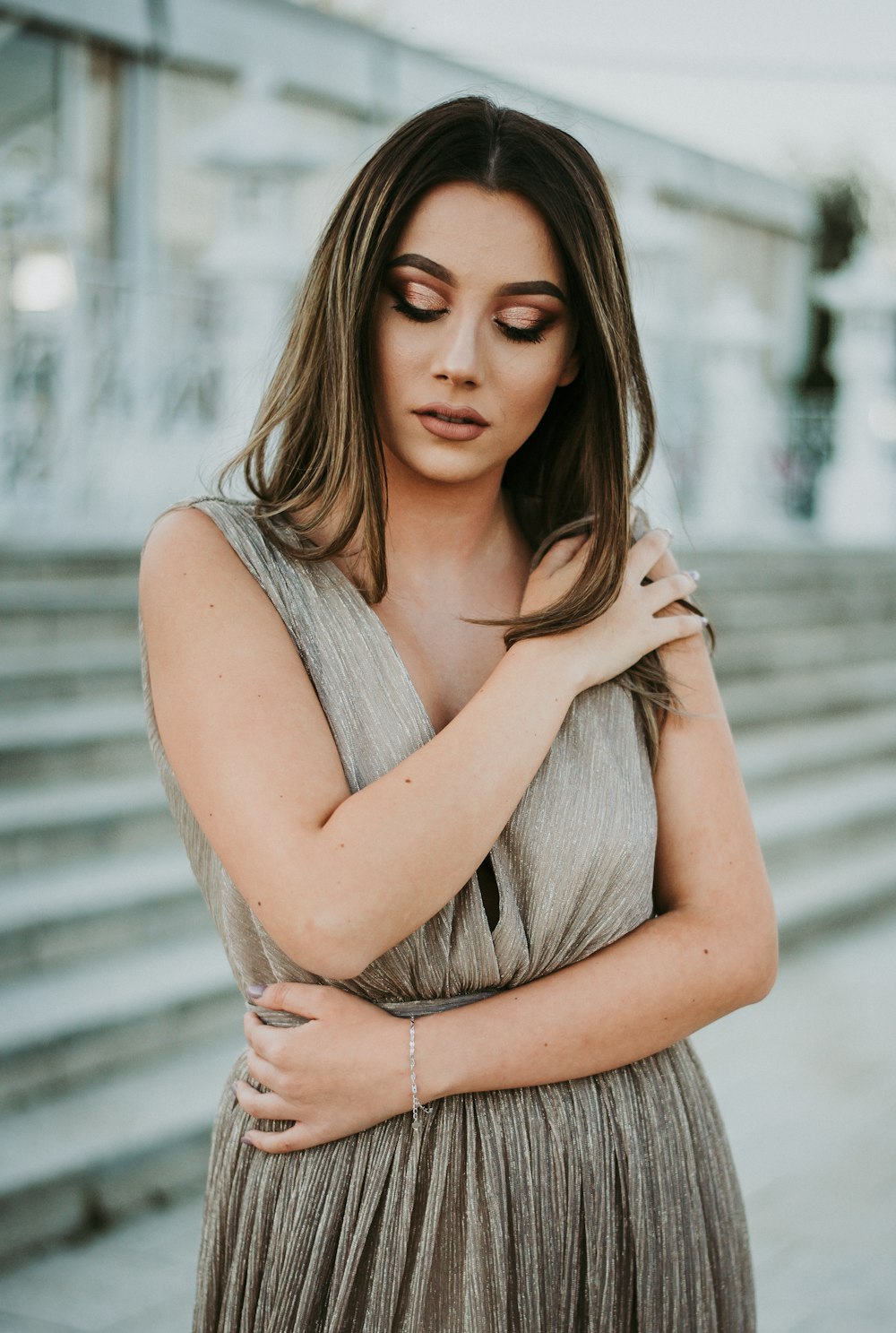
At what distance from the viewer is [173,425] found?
715cm

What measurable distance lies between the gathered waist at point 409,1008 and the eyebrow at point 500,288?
0.73m

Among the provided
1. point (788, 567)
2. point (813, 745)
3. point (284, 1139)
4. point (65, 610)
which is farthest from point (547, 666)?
point (788, 567)

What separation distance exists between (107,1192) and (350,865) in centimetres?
222

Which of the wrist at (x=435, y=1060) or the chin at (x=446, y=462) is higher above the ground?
the chin at (x=446, y=462)

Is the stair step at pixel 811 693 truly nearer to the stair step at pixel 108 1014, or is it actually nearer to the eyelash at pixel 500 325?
the stair step at pixel 108 1014

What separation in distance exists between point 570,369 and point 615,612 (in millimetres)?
281

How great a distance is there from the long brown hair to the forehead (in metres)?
0.01

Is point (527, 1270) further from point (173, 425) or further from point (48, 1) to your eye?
point (48, 1)

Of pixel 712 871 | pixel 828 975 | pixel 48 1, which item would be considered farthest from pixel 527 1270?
pixel 48 1

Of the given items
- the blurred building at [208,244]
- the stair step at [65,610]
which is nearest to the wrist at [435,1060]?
the blurred building at [208,244]

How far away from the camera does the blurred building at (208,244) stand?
6.42m

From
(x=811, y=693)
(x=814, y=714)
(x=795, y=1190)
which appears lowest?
(x=795, y=1190)

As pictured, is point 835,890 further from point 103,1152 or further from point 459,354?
point 459,354

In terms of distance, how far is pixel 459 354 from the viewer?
1.31 meters
